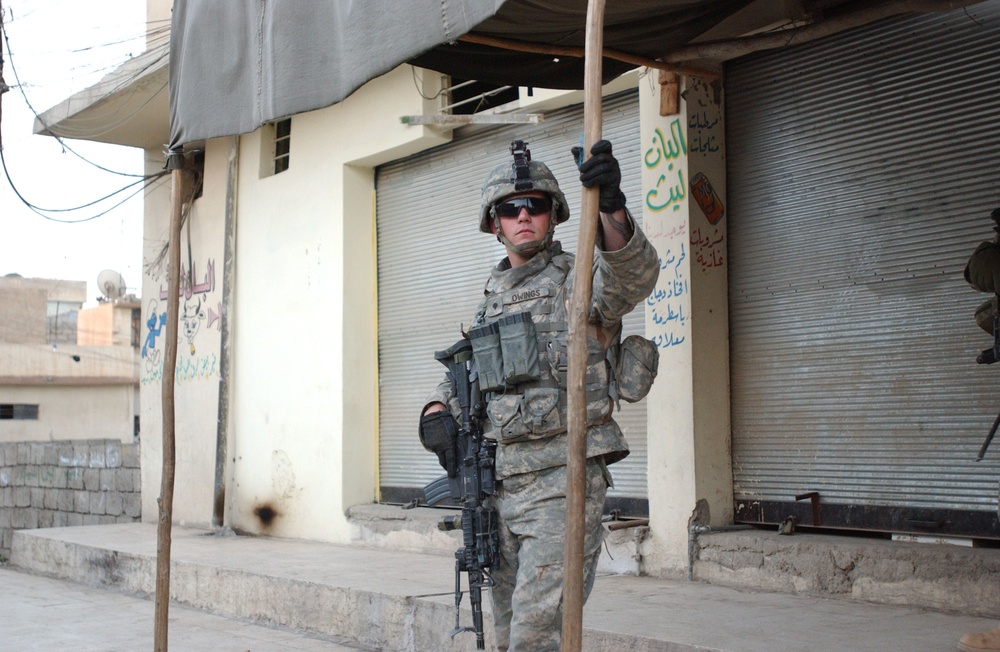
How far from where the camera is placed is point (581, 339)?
2869 millimetres

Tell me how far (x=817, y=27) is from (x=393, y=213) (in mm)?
4427

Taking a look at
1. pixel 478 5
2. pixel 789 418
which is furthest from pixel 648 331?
pixel 478 5

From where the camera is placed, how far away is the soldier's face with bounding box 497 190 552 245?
345 centimetres

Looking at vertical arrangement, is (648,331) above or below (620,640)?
above

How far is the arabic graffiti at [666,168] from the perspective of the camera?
18.9 feet

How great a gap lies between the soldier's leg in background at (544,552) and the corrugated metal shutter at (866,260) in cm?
236

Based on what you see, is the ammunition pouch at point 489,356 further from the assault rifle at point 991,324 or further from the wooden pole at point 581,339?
the assault rifle at point 991,324

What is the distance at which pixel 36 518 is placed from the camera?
42.0 ft

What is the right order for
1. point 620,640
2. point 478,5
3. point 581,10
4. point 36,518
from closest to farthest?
point 478,5 < point 581,10 < point 620,640 < point 36,518

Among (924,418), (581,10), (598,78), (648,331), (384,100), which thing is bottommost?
(924,418)

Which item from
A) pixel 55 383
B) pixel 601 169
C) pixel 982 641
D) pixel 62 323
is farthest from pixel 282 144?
pixel 62 323

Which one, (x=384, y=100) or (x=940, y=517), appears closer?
(x=940, y=517)

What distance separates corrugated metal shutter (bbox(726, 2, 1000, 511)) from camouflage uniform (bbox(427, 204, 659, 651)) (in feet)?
7.47

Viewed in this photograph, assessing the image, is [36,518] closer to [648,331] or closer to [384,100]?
[384,100]
